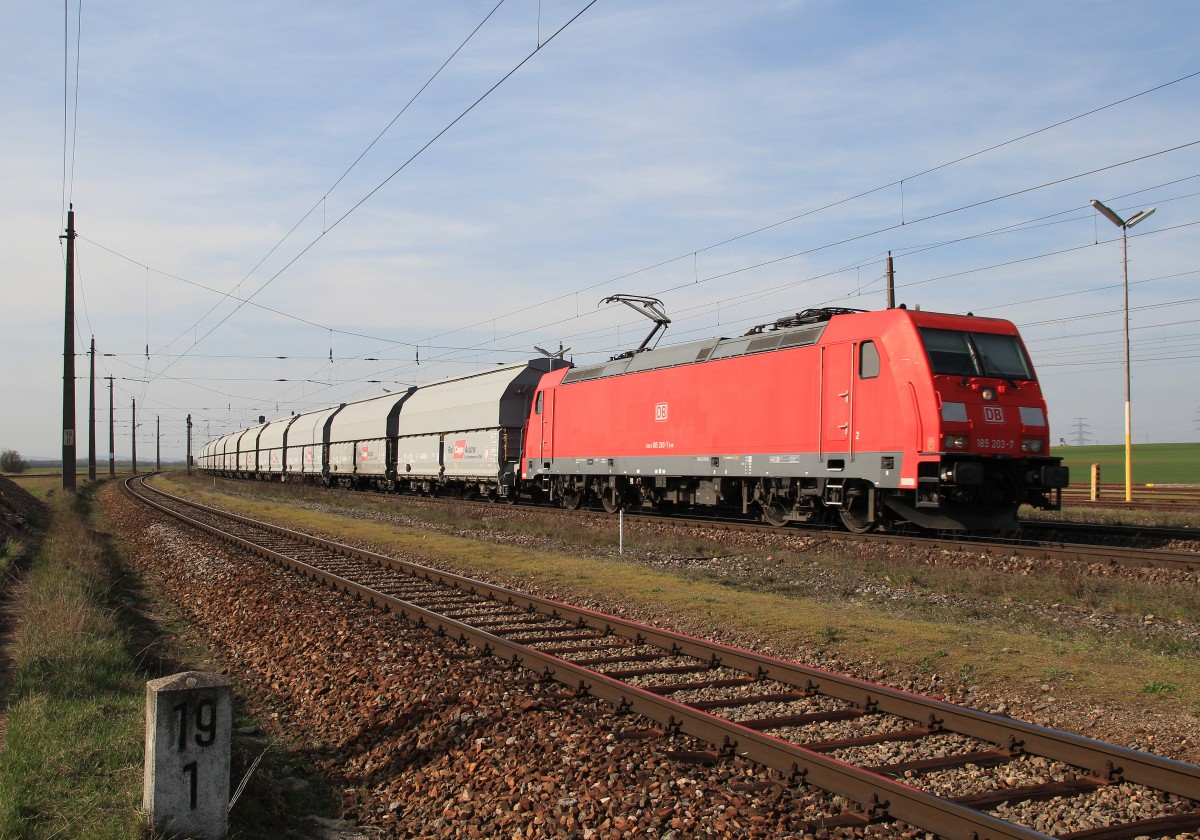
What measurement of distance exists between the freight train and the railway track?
7338 mm

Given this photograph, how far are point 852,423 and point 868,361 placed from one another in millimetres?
1120

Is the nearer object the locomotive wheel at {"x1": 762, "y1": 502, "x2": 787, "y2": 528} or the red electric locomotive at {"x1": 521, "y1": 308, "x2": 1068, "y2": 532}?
the red electric locomotive at {"x1": 521, "y1": 308, "x2": 1068, "y2": 532}

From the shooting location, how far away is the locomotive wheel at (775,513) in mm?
18562

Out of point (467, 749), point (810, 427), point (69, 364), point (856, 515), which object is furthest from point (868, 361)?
point (69, 364)

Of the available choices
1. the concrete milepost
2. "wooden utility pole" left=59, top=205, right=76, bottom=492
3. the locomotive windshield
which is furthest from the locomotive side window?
"wooden utility pole" left=59, top=205, right=76, bottom=492

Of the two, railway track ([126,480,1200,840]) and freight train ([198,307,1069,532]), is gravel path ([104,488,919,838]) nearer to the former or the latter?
railway track ([126,480,1200,840])

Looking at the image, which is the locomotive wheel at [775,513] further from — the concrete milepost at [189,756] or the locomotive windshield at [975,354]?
the concrete milepost at [189,756]

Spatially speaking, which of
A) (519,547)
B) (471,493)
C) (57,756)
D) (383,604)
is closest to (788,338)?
(519,547)

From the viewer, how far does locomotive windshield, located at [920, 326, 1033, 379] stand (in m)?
14.8

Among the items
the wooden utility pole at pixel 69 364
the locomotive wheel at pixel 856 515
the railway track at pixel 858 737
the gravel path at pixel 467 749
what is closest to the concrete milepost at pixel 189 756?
the gravel path at pixel 467 749

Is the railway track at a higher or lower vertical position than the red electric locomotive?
lower

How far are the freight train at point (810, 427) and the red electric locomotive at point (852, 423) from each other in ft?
0.10

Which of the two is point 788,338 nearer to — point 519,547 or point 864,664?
point 519,547

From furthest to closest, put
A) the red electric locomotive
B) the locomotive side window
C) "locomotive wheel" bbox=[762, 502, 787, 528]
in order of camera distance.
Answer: "locomotive wheel" bbox=[762, 502, 787, 528], the locomotive side window, the red electric locomotive
